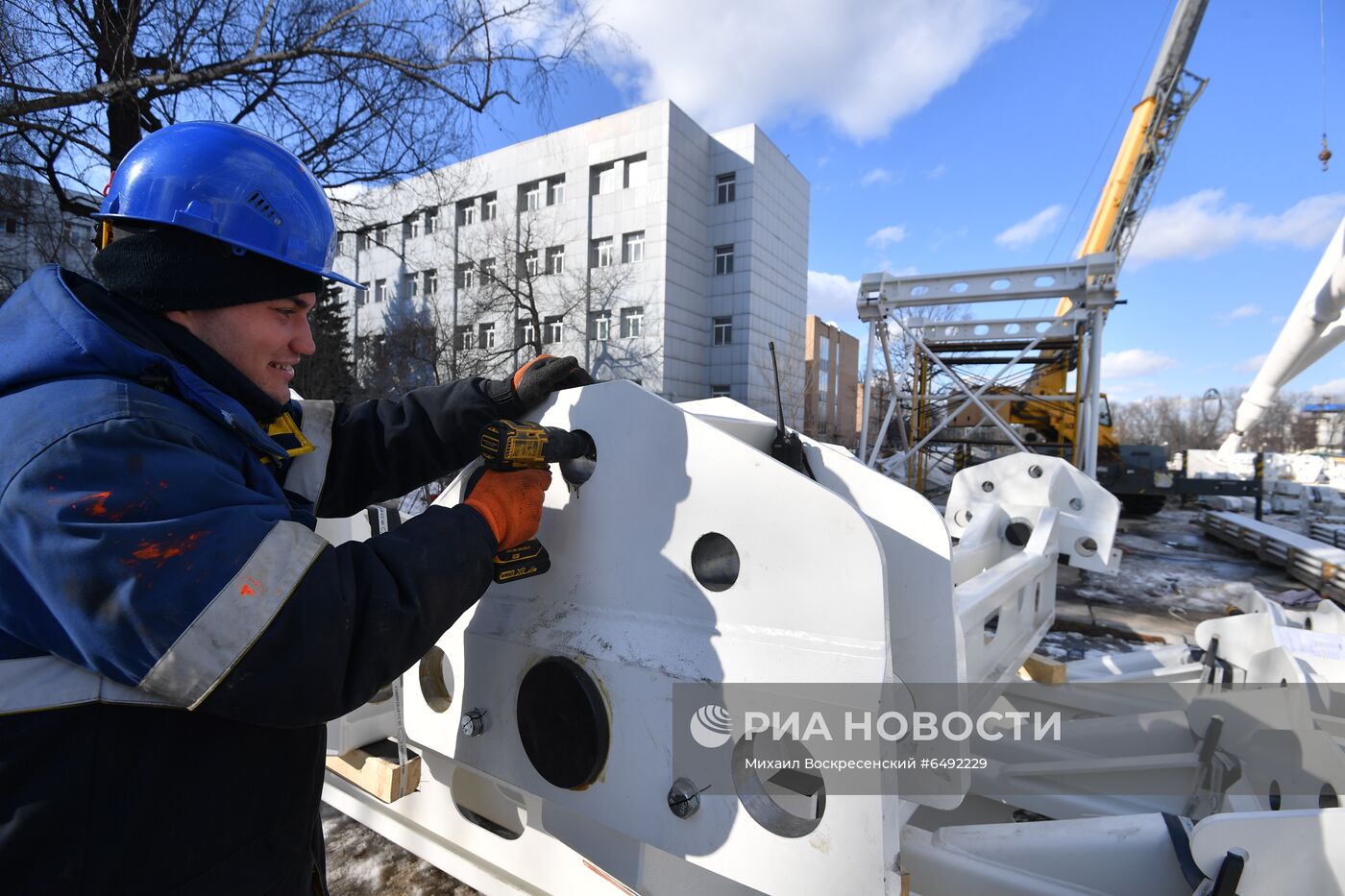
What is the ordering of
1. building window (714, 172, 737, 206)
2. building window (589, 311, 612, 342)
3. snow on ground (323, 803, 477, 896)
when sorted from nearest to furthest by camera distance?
snow on ground (323, 803, 477, 896), building window (589, 311, 612, 342), building window (714, 172, 737, 206)

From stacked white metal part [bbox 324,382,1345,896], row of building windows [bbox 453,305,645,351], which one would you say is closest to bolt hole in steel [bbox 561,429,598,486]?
stacked white metal part [bbox 324,382,1345,896]

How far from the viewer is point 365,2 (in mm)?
4148

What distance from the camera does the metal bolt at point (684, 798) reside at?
3.88 feet

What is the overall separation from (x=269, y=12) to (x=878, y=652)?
5.33m

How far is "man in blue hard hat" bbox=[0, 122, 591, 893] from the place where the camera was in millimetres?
811

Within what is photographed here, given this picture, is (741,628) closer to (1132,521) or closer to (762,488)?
(762,488)

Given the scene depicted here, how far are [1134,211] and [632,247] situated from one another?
42.2 feet

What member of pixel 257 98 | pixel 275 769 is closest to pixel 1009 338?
pixel 257 98

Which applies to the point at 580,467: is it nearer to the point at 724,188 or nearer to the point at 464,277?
the point at 464,277

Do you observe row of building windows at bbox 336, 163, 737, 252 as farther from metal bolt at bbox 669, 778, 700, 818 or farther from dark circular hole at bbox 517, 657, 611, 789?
metal bolt at bbox 669, 778, 700, 818

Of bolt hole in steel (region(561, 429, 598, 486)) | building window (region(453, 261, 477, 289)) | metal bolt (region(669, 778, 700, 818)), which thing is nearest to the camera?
metal bolt (region(669, 778, 700, 818))

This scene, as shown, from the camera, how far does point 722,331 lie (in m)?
21.2

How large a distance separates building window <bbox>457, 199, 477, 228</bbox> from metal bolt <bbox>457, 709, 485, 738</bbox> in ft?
71.6

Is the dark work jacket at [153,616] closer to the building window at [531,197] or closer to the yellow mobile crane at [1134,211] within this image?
the yellow mobile crane at [1134,211]
